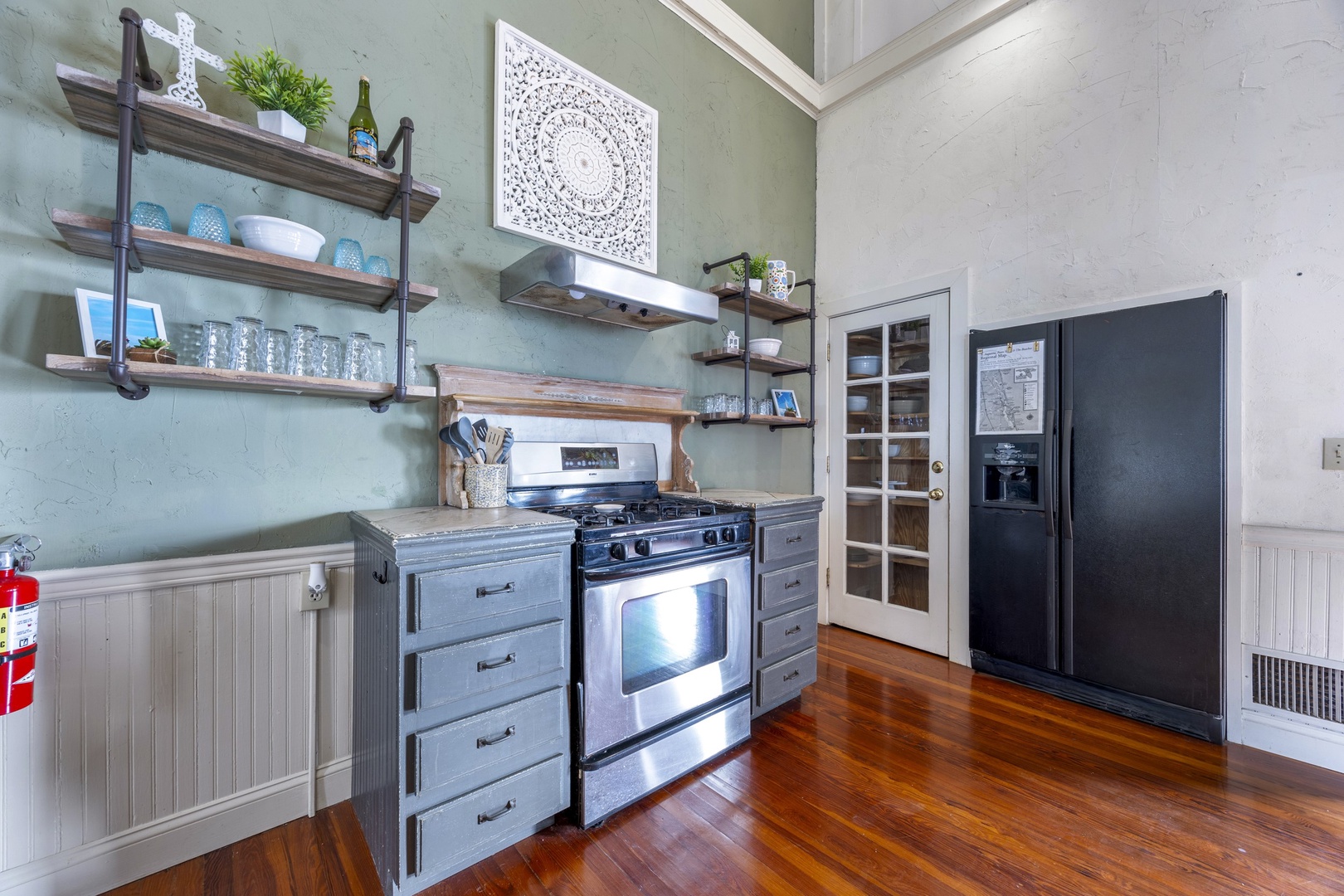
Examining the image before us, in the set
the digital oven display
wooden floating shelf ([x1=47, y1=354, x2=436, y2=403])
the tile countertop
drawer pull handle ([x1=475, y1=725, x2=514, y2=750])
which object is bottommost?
drawer pull handle ([x1=475, y1=725, x2=514, y2=750])

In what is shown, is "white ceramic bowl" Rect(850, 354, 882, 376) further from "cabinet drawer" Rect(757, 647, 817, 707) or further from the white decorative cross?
the white decorative cross

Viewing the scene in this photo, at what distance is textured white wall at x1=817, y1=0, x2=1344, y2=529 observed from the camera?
2.03 meters

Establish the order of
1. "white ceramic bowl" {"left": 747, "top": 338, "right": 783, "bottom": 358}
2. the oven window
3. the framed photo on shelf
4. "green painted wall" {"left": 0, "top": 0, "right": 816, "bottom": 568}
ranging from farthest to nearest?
the framed photo on shelf < "white ceramic bowl" {"left": 747, "top": 338, "right": 783, "bottom": 358} < the oven window < "green painted wall" {"left": 0, "top": 0, "right": 816, "bottom": 568}

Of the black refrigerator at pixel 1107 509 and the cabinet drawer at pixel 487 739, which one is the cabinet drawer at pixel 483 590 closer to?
the cabinet drawer at pixel 487 739

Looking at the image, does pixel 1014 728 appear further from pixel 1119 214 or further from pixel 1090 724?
pixel 1119 214

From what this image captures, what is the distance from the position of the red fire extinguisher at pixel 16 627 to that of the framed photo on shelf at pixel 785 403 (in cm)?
289

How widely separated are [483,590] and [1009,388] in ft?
8.54

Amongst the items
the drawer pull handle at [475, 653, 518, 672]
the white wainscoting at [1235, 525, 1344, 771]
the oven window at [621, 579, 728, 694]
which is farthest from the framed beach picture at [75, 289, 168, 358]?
the white wainscoting at [1235, 525, 1344, 771]

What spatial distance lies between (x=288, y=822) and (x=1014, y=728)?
2.65 metres

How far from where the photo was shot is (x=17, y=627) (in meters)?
1.12

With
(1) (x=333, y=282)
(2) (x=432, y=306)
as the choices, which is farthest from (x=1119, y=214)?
(1) (x=333, y=282)

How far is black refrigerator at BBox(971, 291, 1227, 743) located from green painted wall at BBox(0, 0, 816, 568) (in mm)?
1822

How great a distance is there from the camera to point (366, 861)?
4.99ft

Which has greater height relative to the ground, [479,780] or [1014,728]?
[479,780]
